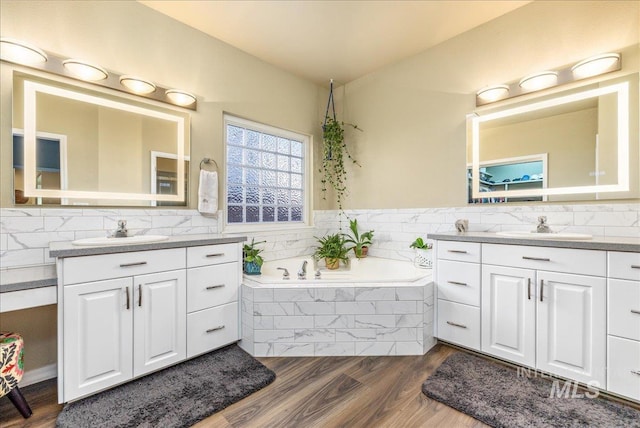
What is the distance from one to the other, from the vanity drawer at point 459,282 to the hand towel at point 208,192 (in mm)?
2007

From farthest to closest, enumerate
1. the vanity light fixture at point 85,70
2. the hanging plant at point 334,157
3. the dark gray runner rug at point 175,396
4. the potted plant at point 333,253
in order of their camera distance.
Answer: the hanging plant at point 334,157
the potted plant at point 333,253
the vanity light fixture at point 85,70
the dark gray runner rug at point 175,396

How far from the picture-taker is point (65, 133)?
1.97 metres

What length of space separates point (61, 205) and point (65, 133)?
490 millimetres

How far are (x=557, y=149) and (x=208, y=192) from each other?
288 centimetres

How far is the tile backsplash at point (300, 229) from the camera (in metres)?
1.82

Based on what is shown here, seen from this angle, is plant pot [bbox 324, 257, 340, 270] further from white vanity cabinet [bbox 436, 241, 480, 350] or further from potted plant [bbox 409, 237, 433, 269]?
white vanity cabinet [bbox 436, 241, 480, 350]

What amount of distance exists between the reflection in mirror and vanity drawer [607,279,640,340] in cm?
300

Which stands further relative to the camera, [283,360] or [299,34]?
[299,34]

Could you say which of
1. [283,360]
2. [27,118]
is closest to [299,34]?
[27,118]

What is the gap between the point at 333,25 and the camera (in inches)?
102

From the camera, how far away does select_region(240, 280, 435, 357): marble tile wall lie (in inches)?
85.4

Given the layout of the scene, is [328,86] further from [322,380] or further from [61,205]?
[322,380]

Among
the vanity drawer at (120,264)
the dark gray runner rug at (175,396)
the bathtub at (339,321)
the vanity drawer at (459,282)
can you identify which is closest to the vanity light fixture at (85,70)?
the vanity drawer at (120,264)

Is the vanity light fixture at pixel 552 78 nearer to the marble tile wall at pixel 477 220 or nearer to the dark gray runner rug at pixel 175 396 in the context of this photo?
the marble tile wall at pixel 477 220
